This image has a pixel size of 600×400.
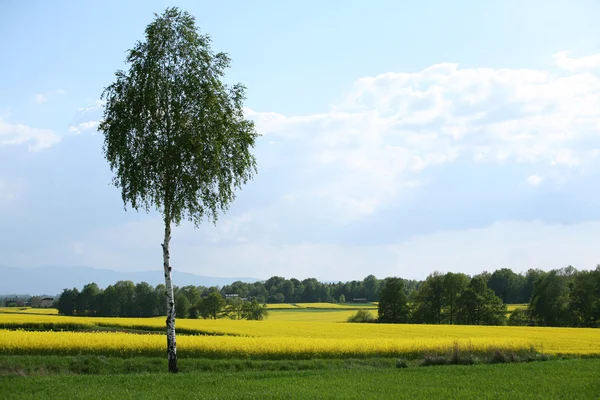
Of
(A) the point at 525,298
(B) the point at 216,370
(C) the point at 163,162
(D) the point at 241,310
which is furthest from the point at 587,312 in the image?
(C) the point at 163,162

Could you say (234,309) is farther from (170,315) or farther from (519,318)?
(170,315)

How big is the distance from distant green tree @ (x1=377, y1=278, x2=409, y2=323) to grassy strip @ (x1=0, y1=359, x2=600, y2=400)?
63.7m

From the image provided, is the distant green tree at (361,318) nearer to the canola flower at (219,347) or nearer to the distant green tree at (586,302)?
the distant green tree at (586,302)

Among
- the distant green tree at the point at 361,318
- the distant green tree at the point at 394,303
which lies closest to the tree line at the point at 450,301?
the distant green tree at the point at 394,303

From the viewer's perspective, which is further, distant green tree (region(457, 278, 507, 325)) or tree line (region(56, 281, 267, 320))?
tree line (region(56, 281, 267, 320))

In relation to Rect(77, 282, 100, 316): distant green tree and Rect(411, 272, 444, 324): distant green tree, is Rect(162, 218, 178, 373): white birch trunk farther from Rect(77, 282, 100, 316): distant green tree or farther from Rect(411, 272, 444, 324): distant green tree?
Rect(77, 282, 100, 316): distant green tree

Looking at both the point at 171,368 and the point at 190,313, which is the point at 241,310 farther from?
the point at 171,368

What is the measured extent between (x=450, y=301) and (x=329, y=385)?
7187 cm

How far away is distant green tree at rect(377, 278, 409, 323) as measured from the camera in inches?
3386

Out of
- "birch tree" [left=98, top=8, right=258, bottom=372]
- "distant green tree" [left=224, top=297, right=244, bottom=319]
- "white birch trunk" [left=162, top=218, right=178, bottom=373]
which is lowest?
"distant green tree" [left=224, top=297, right=244, bottom=319]

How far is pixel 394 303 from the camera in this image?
8644cm

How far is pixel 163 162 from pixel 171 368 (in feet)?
30.4

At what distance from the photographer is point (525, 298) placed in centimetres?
11600

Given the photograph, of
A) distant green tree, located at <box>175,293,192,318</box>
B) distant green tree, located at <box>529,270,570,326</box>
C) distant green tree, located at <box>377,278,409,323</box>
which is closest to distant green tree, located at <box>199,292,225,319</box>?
distant green tree, located at <box>175,293,192,318</box>
